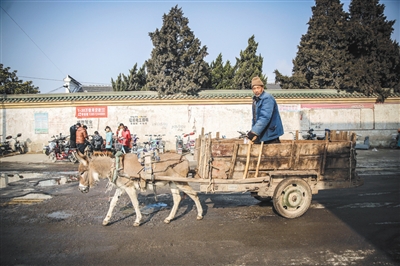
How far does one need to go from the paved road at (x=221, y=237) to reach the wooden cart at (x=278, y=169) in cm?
57

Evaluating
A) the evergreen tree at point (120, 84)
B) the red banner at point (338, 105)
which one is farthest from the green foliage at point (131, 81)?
the red banner at point (338, 105)

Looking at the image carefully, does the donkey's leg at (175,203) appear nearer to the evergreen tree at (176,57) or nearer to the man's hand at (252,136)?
the man's hand at (252,136)

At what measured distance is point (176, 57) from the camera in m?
17.7

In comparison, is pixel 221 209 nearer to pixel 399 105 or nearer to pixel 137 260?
pixel 137 260

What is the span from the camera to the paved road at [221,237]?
3.98 m

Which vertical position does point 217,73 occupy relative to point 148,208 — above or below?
above

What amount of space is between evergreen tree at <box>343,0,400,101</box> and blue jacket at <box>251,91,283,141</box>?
48.4 ft

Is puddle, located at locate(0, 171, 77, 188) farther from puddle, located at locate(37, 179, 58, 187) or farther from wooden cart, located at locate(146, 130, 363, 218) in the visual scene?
wooden cart, located at locate(146, 130, 363, 218)

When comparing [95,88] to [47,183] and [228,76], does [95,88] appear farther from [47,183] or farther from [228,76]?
[47,183]

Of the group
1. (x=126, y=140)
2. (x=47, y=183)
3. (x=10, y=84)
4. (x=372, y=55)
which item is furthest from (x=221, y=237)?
(x=10, y=84)

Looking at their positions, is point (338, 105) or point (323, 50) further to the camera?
point (323, 50)

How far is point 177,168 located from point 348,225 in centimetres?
327

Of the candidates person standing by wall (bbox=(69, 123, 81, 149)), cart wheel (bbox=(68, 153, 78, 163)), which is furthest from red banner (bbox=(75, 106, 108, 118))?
cart wheel (bbox=(68, 153, 78, 163))

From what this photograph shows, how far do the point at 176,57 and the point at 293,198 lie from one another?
1396 centimetres
